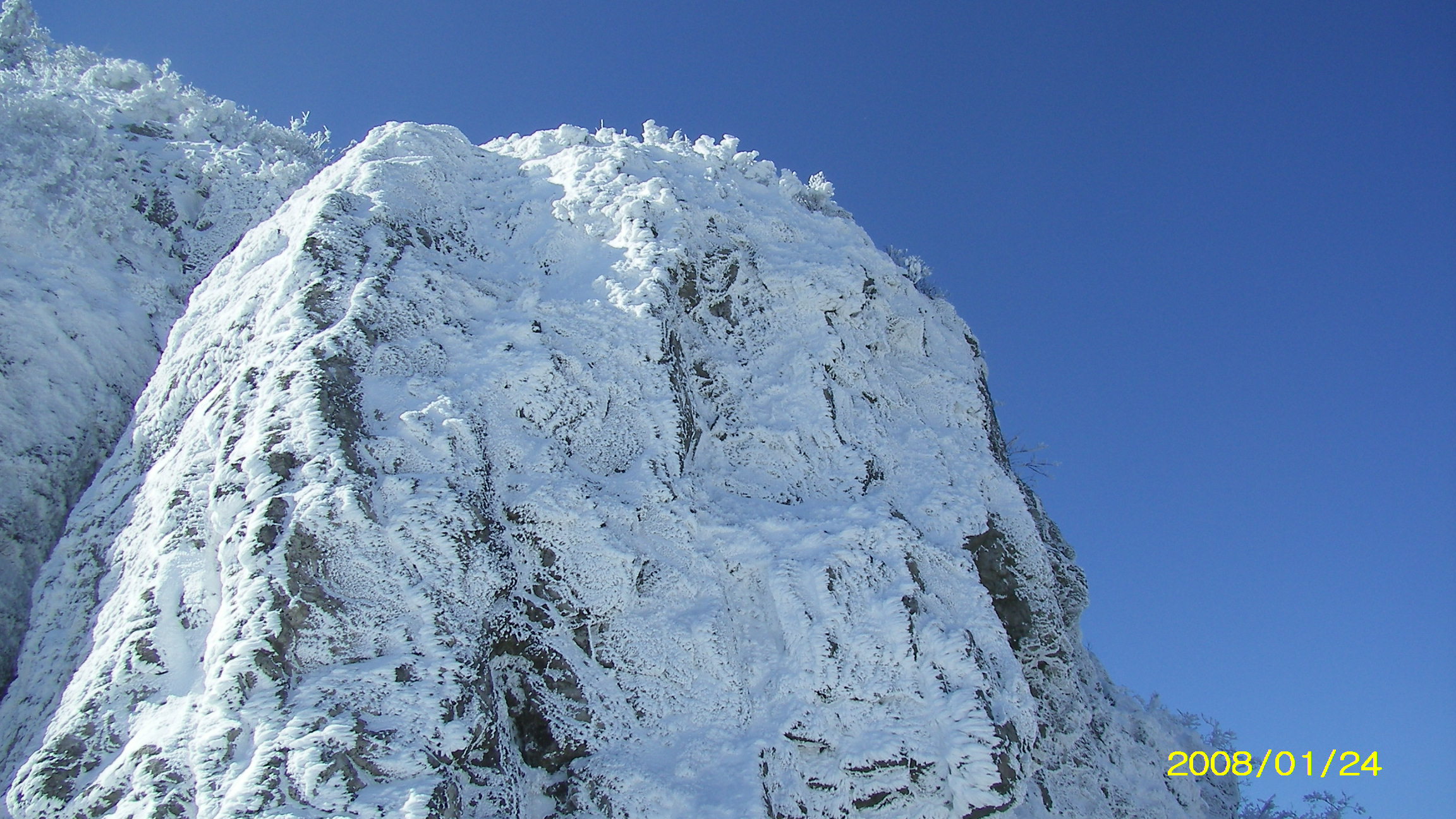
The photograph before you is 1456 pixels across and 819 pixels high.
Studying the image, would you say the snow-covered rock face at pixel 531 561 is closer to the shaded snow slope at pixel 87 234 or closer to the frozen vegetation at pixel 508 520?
the frozen vegetation at pixel 508 520

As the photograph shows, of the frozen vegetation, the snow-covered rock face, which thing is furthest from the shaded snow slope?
the snow-covered rock face

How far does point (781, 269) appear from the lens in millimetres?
10375

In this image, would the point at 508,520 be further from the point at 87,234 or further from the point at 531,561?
the point at 87,234

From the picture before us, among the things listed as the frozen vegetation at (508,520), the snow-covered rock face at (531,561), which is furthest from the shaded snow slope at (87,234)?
the snow-covered rock face at (531,561)

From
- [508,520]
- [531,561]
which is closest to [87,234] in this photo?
[508,520]

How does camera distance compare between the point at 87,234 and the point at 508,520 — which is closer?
the point at 508,520

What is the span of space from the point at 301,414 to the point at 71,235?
22.7ft

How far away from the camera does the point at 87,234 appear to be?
10.1 m

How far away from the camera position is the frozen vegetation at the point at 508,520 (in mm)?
5430

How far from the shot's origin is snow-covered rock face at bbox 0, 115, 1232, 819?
5.34 meters

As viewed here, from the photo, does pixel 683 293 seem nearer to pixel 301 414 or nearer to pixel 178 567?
pixel 301 414

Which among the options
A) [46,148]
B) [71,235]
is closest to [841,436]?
[71,235]

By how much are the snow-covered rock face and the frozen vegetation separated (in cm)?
3

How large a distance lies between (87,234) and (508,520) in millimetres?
8392
